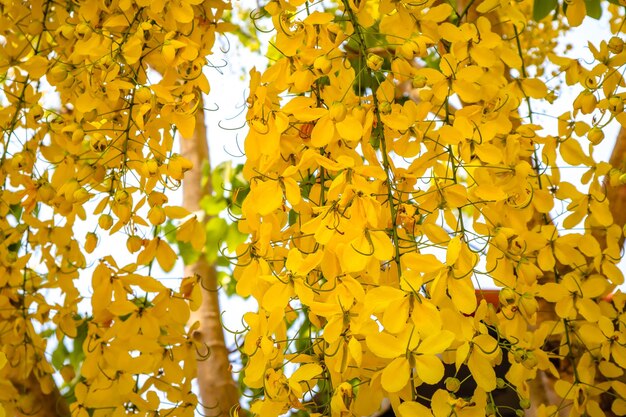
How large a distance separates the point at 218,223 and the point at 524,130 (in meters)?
0.89

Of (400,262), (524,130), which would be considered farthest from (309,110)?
(524,130)

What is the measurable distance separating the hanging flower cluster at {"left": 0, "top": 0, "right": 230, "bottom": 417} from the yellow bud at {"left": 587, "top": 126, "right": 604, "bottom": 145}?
51 cm

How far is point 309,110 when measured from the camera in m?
0.85

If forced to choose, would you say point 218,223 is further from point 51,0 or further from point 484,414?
Answer: point 484,414

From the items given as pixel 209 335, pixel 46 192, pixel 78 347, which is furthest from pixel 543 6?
pixel 78 347

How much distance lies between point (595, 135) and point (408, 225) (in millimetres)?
338

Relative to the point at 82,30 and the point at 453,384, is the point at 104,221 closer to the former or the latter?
the point at 82,30

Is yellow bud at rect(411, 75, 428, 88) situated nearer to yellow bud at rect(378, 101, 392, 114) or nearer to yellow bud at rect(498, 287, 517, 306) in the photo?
yellow bud at rect(378, 101, 392, 114)

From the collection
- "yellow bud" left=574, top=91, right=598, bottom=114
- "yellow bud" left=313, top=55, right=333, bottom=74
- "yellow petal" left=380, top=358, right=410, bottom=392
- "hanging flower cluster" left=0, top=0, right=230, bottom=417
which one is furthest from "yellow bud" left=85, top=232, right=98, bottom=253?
"yellow bud" left=574, top=91, right=598, bottom=114

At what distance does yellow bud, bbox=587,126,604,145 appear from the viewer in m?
1.07

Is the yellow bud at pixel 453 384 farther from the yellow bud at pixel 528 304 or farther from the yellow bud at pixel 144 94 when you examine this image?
the yellow bud at pixel 144 94

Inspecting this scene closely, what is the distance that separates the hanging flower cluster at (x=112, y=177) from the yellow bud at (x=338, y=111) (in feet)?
0.82

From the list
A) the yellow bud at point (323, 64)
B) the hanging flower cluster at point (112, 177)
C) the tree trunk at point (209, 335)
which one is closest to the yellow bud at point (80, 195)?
the hanging flower cluster at point (112, 177)

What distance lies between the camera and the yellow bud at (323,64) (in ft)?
2.85
